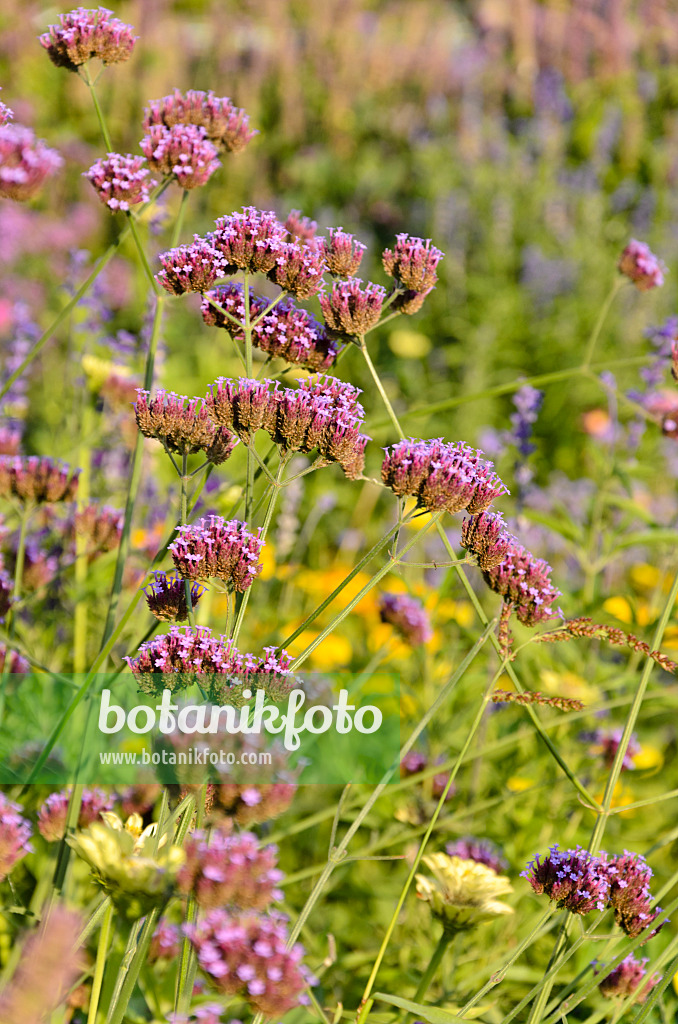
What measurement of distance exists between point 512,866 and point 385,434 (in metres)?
2.77

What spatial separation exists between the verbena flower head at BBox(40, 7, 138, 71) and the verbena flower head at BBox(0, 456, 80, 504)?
69cm

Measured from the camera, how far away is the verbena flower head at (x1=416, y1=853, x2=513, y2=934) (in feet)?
4.88

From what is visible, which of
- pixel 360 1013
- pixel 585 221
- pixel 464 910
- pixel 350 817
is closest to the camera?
pixel 360 1013

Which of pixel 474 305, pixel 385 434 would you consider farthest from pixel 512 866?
pixel 474 305

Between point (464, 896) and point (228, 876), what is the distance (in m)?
0.74

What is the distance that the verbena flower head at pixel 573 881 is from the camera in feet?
4.05

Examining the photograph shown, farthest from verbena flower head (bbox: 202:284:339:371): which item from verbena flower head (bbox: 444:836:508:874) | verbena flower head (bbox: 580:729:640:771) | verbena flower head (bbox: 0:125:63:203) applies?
verbena flower head (bbox: 580:729:640:771)

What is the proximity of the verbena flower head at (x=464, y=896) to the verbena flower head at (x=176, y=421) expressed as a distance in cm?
75

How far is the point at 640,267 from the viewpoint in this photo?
2.02 metres

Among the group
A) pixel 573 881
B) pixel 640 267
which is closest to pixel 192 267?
pixel 573 881

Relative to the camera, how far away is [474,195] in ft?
21.4

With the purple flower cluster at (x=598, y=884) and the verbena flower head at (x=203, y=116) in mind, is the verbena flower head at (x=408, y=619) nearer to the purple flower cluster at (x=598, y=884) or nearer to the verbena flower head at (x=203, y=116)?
the purple flower cluster at (x=598, y=884)

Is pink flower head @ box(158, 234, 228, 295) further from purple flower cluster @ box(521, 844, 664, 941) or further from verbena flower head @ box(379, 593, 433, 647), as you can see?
verbena flower head @ box(379, 593, 433, 647)

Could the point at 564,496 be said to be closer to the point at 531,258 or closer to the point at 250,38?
the point at 531,258
